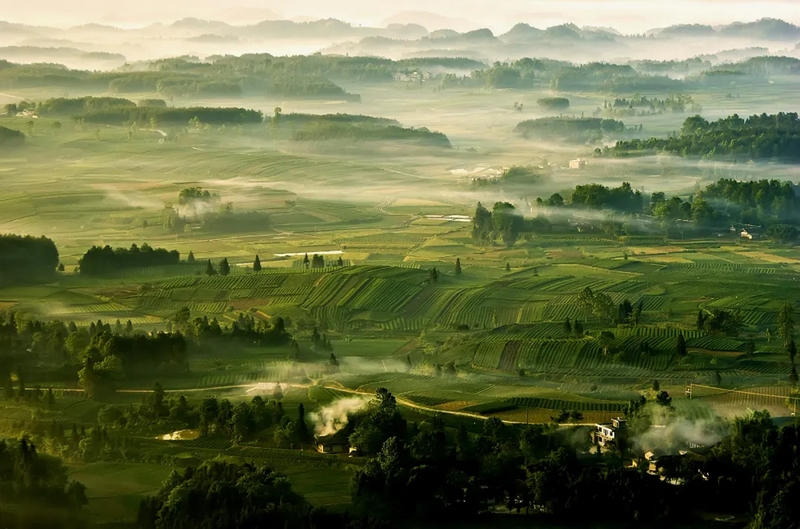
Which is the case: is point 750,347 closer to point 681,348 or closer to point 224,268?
point 681,348

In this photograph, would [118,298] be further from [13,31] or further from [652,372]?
[13,31]

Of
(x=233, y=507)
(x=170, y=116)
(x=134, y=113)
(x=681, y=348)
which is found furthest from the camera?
(x=170, y=116)

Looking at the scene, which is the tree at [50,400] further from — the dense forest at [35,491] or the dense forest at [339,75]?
the dense forest at [339,75]

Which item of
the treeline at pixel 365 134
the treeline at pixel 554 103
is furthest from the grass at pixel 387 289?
the treeline at pixel 554 103

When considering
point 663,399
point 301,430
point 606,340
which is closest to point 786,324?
point 606,340

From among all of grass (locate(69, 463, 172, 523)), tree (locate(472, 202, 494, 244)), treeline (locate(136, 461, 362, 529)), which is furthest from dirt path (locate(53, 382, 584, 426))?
tree (locate(472, 202, 494, 244))

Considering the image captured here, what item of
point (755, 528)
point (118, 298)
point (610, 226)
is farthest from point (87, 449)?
point (610, 226)

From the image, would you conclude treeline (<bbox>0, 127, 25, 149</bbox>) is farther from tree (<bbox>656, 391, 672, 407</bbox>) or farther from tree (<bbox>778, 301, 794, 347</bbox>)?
tree (<bbox>656, 391, 672, 407</bbox>)

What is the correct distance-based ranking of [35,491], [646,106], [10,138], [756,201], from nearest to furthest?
1. [35,491]
2. [756,201]
3. [10,138]
4. [646,106]
